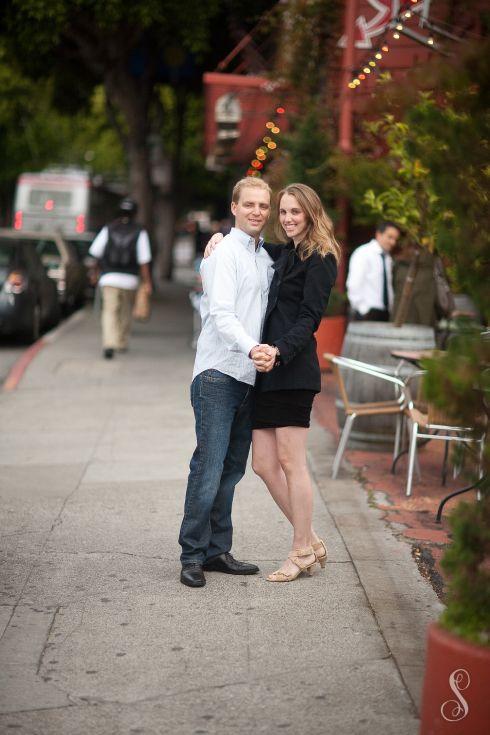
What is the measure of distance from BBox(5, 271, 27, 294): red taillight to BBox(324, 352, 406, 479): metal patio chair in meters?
8.58

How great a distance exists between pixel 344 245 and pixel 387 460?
6.32 m

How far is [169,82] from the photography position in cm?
2578

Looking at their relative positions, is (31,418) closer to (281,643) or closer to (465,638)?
(281,643)

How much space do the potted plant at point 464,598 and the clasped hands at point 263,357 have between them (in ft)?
5.11

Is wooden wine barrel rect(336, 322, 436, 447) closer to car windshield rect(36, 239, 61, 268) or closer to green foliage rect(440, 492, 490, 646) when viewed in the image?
green foliage rect(440, 492, 490, 646)

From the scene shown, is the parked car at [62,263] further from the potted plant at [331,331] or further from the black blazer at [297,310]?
the black blazer at [297,310]

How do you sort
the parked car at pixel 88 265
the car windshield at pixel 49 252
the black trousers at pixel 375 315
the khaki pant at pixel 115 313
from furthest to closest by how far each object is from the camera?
the parked car at pixel 88 265 < the car windshield at pixel 49 252 < the khaki pant at pixel 115 313 < the black trousers at pixel 375 315

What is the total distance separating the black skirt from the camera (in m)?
5.19

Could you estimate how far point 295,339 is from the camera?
498cm

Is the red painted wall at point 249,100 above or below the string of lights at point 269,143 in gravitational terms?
above

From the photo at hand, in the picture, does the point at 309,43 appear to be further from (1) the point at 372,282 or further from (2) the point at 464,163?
(2) the point at 464,163

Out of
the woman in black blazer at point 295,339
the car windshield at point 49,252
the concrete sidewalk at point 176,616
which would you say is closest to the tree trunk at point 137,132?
the car windshield at point 49,252

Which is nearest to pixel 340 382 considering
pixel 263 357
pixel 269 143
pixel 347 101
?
pixel 263 357

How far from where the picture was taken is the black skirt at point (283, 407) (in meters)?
5.19
